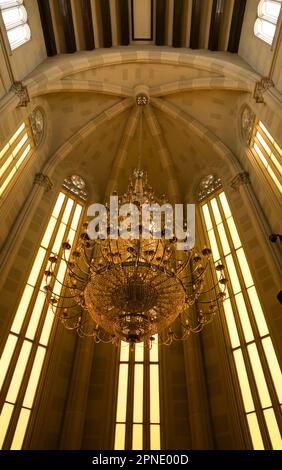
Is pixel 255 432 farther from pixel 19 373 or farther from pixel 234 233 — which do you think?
pixel 234 233

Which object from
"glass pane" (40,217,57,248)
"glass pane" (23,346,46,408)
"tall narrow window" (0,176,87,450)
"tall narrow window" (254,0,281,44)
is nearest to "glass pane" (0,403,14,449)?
"tall narrow window" (0,176,87,450)

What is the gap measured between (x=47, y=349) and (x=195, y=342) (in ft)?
11.7

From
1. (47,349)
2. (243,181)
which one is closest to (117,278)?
(47,349)

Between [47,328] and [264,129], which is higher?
[264,129]

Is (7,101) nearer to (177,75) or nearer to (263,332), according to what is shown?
(177,75)

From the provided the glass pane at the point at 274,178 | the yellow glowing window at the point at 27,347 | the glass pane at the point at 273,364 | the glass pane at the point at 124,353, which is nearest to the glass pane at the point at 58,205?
the yellow glowing window at the point at 27,347

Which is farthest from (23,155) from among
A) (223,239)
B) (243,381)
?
(243,381)

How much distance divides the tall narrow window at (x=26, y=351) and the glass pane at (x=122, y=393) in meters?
1.82

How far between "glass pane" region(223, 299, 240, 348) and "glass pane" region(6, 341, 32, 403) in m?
4.61

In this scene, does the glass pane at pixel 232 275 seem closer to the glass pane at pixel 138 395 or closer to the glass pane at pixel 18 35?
the glass pane at pixel 138 395

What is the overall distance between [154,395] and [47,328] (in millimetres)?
2933

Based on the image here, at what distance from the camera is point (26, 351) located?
26.2 feet

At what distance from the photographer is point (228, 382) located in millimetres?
7891
